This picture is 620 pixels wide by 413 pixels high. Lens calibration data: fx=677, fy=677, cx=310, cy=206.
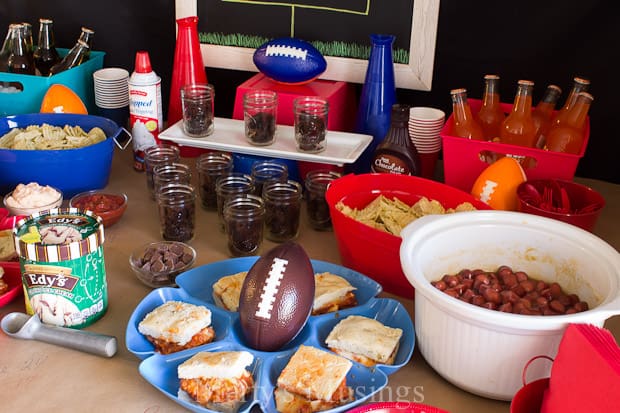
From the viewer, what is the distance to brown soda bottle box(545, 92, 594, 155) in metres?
1.31

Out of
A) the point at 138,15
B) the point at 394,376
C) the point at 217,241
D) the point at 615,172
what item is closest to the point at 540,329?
the point at 394,376

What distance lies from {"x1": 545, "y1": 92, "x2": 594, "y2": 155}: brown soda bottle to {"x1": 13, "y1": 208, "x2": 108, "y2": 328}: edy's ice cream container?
2.85 feet

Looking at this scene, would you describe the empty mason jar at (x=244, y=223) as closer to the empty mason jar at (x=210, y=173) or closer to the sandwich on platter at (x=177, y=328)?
the empty mason jar at (x=210, y=173)

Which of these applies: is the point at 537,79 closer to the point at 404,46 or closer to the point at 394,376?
the point at 404,46

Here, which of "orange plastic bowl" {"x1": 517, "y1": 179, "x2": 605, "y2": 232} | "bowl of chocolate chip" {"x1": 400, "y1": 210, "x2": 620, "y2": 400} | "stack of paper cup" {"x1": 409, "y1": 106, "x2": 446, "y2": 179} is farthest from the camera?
"stack of paper cup" {"x1": 409, "y1": 106, "x2": 446, "y2": 179}

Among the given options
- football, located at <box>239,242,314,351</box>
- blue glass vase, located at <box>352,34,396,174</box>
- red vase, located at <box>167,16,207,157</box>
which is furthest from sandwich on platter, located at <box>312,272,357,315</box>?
red vase, located at <box>167,16,207,157</box>

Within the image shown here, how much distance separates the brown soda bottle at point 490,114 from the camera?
142cm

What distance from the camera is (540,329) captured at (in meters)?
0.81

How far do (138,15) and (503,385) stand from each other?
4.56ft

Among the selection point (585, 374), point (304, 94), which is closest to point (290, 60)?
point (304, 94)

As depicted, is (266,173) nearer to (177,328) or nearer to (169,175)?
(169,175)

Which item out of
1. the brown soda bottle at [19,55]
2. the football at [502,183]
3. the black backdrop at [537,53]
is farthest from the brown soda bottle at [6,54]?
the football at [502,183]

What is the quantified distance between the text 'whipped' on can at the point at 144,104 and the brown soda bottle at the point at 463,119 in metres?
0.67

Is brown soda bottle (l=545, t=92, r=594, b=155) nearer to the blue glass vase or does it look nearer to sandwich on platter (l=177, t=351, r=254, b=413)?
the blue glass vase
